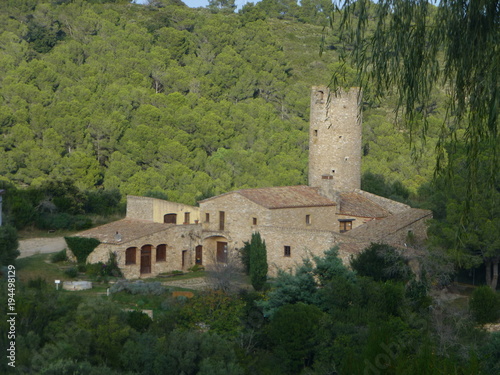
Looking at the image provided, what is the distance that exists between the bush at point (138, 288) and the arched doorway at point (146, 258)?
3.17 metres

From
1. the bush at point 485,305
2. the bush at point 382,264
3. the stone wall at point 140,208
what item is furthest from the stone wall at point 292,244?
the bush at point 485,305

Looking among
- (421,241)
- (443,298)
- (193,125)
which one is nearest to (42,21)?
(193,125)

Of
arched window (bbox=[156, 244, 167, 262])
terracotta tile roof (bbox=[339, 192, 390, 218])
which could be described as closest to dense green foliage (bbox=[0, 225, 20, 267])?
arched window (bbox=[156, 244, 167, 262])

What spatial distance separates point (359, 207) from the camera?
23219 millimetres

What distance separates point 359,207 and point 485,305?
879 cm

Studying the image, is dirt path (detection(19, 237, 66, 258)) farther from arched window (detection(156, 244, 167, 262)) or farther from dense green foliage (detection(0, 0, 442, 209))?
arched window (detection(156, 244, 167, 262))

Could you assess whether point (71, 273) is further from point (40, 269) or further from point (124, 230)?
point (124, 230)

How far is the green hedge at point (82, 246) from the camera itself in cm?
2017

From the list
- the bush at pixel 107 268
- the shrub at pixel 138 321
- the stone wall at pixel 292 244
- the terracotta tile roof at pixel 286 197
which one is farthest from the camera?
the terracotta tile roof at pixel 286 197

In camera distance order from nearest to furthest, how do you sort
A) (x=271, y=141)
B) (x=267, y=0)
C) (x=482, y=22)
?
(x=482, y=22) → (x=271, y=141) → (x=267, y=0)

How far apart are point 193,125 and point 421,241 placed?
19.0 metres

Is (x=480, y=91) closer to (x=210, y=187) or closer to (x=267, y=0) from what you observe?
(x=210, y=187)

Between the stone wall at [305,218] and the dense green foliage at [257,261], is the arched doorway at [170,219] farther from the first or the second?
the stone wall at [305,218]

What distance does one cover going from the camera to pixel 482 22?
547 cm
